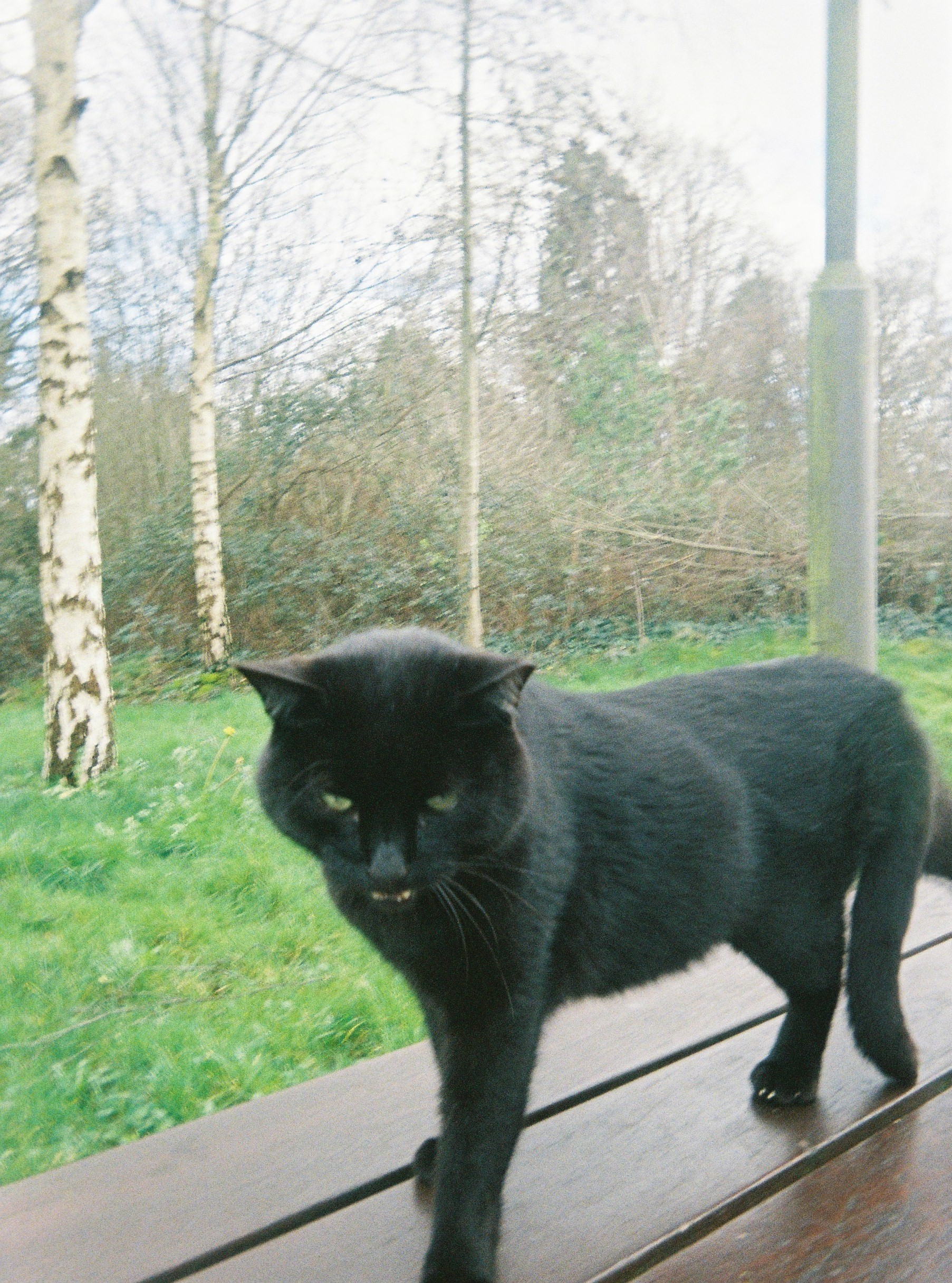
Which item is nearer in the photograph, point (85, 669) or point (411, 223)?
point (85, 669)

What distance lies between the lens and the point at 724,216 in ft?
8.39

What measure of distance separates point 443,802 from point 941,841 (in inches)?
Result: 24.5

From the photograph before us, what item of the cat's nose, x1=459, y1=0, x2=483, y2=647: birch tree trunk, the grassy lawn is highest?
x1=459, y1=0, x2=483, y2=647: birch tree trunk

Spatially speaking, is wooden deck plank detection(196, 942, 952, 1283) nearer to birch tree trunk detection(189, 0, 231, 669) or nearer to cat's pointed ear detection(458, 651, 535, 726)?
cat's pointed ear detection(458, 651, 535, 726)

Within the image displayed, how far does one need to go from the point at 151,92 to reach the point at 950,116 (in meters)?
1.84

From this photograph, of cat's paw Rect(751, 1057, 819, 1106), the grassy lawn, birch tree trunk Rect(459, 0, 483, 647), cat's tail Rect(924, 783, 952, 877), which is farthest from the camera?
birch tree trunk Rect(459, 0, 483, 647)

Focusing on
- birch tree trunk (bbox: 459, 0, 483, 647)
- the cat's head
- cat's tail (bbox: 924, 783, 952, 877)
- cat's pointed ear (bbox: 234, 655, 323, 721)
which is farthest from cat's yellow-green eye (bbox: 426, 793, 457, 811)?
birch tree trunk (bbox: 459, 0, 483, 647)

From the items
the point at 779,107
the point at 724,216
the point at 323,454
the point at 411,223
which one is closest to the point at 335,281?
the point at 411,223

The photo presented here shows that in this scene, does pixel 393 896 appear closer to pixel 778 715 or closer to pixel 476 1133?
pixel 476 1133

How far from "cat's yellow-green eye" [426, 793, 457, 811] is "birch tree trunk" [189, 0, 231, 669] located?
89 cm

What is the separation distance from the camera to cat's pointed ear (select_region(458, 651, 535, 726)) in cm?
81

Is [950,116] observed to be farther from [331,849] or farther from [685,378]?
[331,849]

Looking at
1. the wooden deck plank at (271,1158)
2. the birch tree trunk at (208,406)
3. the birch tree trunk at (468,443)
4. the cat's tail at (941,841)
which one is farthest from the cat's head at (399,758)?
the birch tree trunk at (468,443)

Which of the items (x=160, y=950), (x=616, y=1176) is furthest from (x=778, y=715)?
(x=160, y=950)
